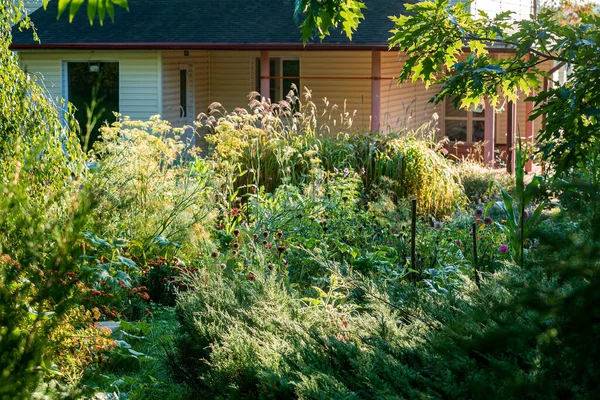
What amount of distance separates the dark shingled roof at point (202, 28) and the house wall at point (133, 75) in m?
0.50

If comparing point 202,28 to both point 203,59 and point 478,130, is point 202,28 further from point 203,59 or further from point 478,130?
point 478,130

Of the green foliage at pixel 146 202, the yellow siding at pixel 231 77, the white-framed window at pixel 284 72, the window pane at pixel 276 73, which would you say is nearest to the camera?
the green foliage at pixel 146 202

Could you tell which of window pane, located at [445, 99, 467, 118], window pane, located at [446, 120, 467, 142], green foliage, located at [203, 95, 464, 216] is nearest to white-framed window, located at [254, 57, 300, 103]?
window pane, located at [445, 99, 467, 118]

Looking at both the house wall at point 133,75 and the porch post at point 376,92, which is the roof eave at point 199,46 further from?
the house wall at point 133,75

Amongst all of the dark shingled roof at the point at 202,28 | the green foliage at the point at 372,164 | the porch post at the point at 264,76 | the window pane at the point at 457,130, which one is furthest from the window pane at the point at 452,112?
the green foliage at the point at 372,164

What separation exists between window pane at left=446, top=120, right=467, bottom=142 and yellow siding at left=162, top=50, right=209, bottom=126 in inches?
301

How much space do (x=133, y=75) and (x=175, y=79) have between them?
1.11m

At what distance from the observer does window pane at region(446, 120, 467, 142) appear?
24.9 metres

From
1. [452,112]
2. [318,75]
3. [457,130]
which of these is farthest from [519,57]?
[452,112]

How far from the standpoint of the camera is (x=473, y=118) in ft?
79.6

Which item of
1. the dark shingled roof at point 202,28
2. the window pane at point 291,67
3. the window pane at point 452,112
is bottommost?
the window pane at point 452,112

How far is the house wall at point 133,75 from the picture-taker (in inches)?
757

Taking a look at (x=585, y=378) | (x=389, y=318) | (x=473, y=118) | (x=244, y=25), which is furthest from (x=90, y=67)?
(x=585, y=378)

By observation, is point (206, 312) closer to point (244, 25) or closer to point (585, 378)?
point (585, 378)
